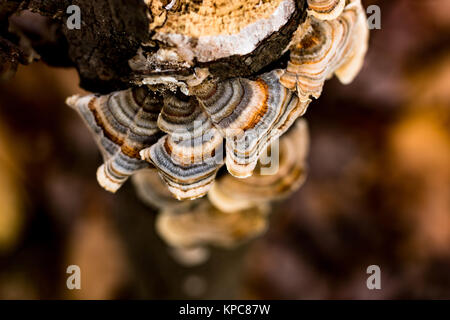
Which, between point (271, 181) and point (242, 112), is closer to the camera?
point (242, 112)

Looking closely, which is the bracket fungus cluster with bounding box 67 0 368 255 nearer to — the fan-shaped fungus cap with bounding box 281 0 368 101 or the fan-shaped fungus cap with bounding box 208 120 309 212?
the fan-shaped fungus cap with bounding box 281 0 368 101

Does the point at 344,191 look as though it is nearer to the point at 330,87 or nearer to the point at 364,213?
the point at 364,213

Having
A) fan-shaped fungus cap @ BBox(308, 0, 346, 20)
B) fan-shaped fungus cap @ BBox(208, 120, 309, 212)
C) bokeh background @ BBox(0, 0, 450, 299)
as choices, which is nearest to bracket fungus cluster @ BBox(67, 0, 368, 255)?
fan-shaped fungus cap @ BBox(308, 0, 346, 20)

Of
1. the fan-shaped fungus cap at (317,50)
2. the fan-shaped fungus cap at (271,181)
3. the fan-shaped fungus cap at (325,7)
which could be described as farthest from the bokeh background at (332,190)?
the fan-shaped fungus cap at (325,7)

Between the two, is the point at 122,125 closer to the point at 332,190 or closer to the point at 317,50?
the point at 317,50

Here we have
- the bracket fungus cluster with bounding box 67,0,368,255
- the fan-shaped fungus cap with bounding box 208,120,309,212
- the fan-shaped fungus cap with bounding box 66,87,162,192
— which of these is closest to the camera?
the bracket fungus cluster with bounding box 67,0,368,255

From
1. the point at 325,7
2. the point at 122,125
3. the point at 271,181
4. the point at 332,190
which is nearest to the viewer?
the point at 325,7

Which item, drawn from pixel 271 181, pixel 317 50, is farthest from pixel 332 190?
pixel 317 50
